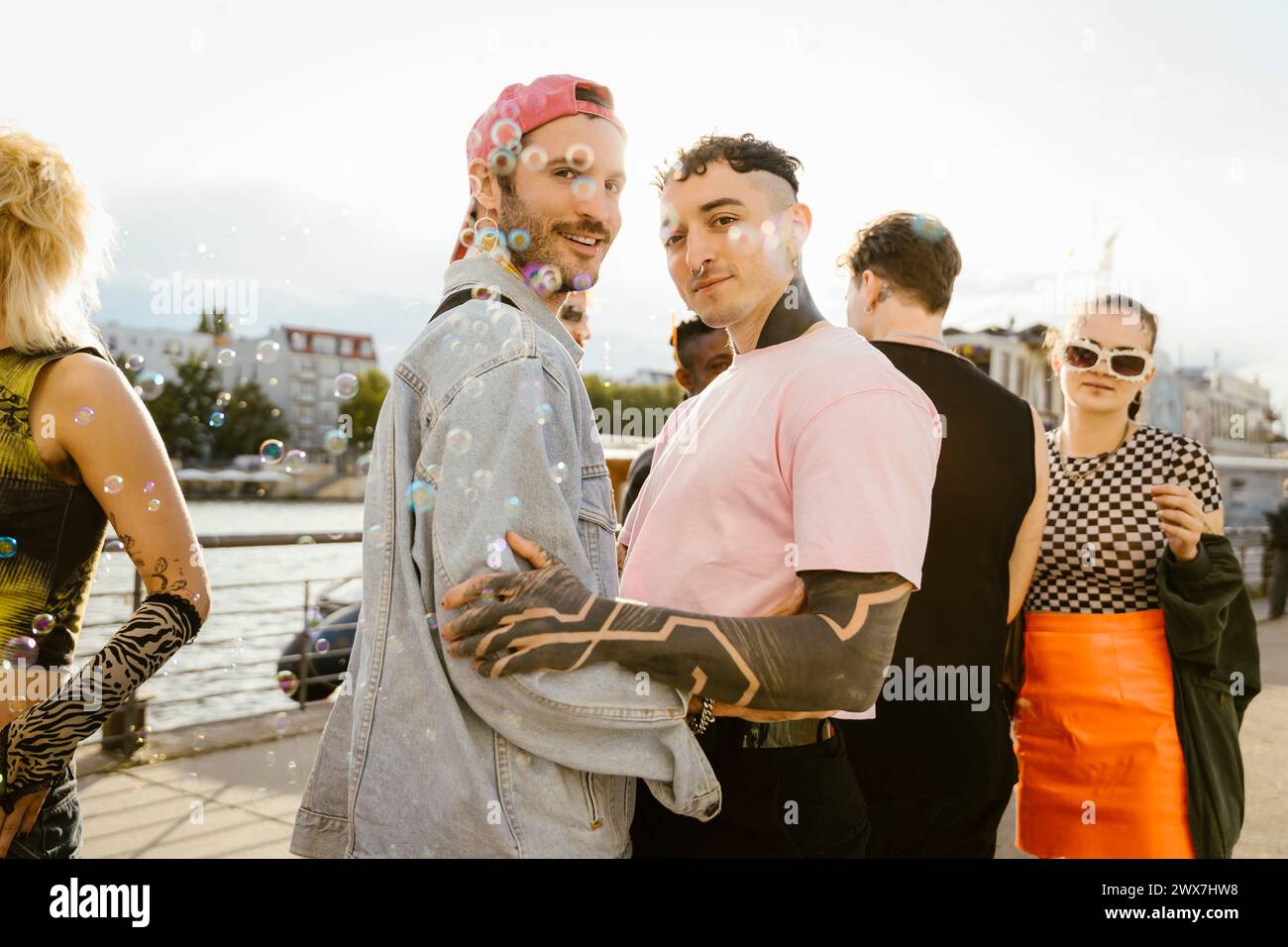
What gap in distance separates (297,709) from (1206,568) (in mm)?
6000

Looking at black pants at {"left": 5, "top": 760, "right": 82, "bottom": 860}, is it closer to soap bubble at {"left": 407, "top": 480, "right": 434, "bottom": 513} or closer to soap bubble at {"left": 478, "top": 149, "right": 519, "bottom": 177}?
soap bubble at {"left": 407, "top": 480, "right": 434, "bottom": 513}

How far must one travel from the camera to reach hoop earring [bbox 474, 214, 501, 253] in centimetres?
165

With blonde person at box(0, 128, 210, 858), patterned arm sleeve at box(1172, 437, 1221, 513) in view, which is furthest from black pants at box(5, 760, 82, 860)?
patterned arm sleeve at box(1172, 437, 1221, 513)

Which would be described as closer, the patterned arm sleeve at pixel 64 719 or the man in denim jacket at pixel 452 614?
the man in denim jacket at pixel 452 614

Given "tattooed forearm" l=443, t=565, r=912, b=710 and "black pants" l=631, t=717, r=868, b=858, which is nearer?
"tattooed forearm" l=443, t=565, r=912, b=710

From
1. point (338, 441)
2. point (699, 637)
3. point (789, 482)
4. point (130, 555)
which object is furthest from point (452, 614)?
point (338, 441)

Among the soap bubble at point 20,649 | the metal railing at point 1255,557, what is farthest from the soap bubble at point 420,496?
the metal railing at point 1255,557

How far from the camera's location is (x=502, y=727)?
54.4 inches

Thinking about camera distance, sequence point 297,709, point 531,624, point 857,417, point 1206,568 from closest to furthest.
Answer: point 531,624 → point 857,417 → point 1206,568 → point 297,709

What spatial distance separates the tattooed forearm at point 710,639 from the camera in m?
1.33

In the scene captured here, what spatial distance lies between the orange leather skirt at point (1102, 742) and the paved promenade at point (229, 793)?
2040 millimetres

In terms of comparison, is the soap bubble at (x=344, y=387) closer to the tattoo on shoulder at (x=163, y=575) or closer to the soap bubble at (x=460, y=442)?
the tattoo on shoulder at (x=163, y=575)
